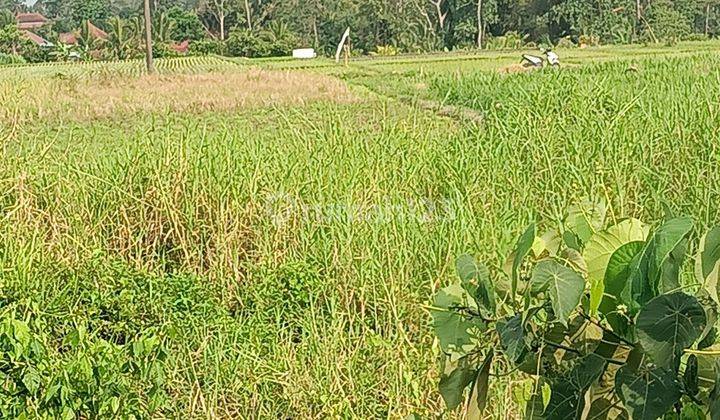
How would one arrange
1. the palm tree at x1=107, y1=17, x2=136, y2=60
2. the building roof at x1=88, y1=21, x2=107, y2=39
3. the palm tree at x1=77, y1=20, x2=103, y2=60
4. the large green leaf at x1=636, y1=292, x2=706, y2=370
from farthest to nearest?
1. the building roof at x1=88, y1=21, x2=107, y2=39
2. the palm tree at x1=77, y1=20, x2=103, y2=60
3. the palm tree at x1=107, y1=17, x2=136, y2=60
4. the large green leaf at x1=636, y1=292, x2=706, y2=370

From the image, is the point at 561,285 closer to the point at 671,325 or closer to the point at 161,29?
the point at 671,325

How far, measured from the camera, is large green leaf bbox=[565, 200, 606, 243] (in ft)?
3.17

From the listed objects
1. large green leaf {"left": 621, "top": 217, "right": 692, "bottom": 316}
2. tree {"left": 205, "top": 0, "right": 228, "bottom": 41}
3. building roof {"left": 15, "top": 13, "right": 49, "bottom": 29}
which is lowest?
large green leaf {"left": 621, "top": 217, "right": 692, "bottom": 316}

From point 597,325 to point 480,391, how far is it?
0.14 metres

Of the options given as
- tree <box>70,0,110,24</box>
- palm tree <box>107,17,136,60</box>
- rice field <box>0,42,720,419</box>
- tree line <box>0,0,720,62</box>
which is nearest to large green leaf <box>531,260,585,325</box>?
rice field <box>0,42,720,419</box>

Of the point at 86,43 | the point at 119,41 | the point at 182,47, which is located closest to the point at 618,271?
the point at 119,41

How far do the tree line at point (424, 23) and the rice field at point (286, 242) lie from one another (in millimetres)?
29364

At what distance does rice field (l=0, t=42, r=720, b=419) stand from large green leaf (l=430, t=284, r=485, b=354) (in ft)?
2.82

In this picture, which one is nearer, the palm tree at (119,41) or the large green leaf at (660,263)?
the large green leaf at (660,263)

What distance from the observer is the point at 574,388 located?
2.78 ft

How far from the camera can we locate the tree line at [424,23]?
114 feet

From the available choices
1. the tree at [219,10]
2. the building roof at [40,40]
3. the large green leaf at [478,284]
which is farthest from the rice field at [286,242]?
the building roof at [40,40]

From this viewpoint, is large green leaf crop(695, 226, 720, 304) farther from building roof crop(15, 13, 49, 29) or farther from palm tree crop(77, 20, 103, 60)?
building roof crop(15, 13, 49, 29)

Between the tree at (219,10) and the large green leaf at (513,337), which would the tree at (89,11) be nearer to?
the tree at (219,10)
